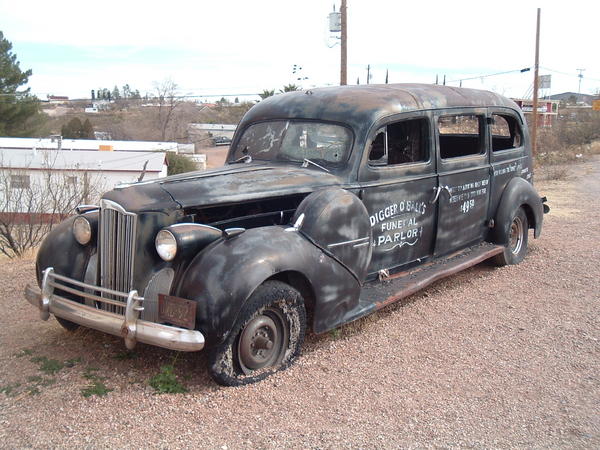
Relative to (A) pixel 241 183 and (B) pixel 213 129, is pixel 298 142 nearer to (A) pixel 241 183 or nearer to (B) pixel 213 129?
(A) pixel 241 183

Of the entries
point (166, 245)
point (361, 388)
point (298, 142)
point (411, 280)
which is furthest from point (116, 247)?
point (411, 280)

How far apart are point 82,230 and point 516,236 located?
5.16m

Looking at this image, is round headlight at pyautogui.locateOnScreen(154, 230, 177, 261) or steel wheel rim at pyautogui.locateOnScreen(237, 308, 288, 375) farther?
steel wheel rim at pyautogui.locateOnScreen(237, 308, 288, 375)

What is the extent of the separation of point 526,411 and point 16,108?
46.5 meters

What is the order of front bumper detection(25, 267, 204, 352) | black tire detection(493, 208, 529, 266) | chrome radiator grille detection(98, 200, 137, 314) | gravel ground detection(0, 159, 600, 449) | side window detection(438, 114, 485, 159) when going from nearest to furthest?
gravel ground detection(0, 159, 600, 449), front bumper detection(25, 267, 204, 352), chrome radiator grille detection(98, 200, 137, 314), side window detection(438, 114, 485, 159), black tire detection(493, 208, 529, 266)

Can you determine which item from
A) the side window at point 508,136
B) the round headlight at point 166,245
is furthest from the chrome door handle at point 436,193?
the round headlight at point 166,245

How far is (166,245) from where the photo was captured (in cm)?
369

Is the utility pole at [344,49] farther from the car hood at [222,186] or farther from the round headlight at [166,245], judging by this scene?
the round headlight at [166,245]

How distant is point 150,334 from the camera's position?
137 inches

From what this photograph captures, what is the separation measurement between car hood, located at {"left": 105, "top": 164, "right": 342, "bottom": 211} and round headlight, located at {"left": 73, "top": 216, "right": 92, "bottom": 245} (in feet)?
1.28

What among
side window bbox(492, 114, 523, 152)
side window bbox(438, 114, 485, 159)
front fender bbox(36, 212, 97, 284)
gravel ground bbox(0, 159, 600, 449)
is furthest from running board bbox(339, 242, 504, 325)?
front fender bbox(36, 212, 97, 284)

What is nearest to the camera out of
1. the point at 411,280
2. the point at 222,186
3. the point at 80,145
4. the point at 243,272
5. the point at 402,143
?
the point at 243,272

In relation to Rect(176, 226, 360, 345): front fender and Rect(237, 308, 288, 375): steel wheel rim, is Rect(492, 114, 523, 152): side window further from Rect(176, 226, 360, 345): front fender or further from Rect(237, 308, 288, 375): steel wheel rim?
Rect(237, 308, 288, 375): steel wheel rim

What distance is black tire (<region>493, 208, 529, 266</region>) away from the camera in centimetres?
686
